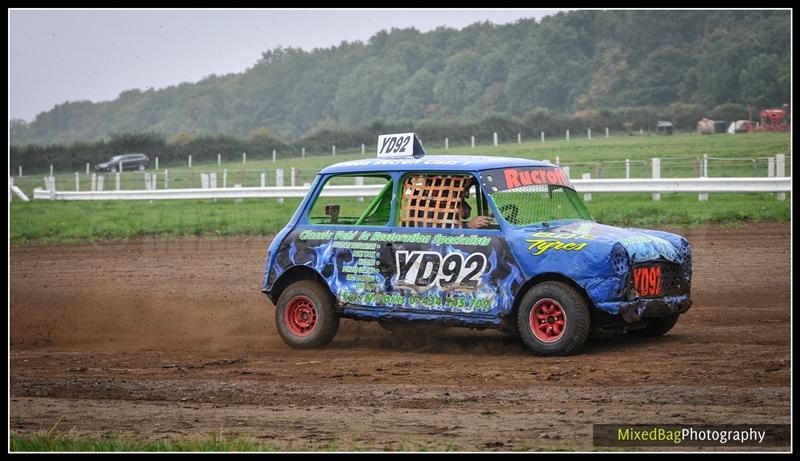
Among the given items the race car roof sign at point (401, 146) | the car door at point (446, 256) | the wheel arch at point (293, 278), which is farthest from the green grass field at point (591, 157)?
the wheel arch at point (293, 278)

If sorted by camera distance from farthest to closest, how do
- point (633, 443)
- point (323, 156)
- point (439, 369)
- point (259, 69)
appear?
point (259, 69)
point (323, 156)
point (439, 369)
point (633, 443)

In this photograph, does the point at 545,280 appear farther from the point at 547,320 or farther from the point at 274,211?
the point at 274,211

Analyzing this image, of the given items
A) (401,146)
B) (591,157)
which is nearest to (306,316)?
(401,146)

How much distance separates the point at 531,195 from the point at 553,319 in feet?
4.39

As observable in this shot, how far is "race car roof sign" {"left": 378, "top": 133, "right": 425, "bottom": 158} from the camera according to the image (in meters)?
11.0

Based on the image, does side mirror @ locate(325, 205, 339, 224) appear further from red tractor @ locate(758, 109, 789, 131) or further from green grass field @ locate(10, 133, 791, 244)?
red tractor @ locate(758, 109, 789, 131)

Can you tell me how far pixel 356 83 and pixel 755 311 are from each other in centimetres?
6605

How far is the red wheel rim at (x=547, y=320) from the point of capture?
31.0ft

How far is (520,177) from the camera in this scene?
10.3 m

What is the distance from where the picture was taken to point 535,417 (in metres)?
7.39

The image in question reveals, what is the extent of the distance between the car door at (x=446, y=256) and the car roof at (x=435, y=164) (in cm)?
8

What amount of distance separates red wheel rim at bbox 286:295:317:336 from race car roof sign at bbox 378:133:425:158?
165 cm
